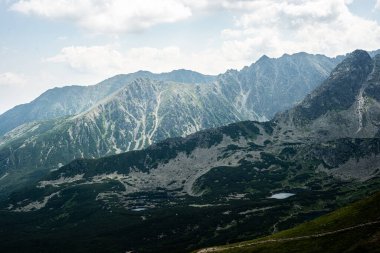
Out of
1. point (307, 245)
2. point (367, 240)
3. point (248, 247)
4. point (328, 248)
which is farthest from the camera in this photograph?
point (248, 247)

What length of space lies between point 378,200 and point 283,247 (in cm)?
3535

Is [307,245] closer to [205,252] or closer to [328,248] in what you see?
[328,248]

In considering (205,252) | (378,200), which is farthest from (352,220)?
(205,252)

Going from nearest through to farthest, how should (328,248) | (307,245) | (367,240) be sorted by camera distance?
(367,240)
(328,248)
(307,245)

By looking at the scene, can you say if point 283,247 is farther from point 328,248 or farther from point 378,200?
point 378,200

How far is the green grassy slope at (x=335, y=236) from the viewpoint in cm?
12131

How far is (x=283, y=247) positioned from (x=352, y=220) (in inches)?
931

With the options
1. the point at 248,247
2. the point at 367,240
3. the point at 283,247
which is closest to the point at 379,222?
the point at 367,240

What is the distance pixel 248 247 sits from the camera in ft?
523

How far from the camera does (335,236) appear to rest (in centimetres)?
13488

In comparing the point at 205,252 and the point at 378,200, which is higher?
the point at 378,200

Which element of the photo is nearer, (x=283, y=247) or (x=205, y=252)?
(x=283, y=247)

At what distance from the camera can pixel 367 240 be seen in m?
118

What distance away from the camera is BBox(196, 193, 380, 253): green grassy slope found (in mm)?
121312
